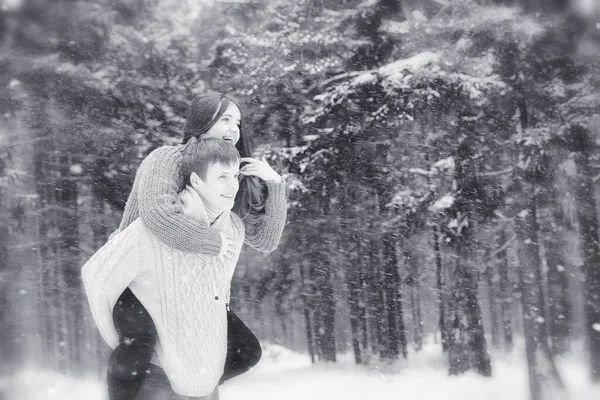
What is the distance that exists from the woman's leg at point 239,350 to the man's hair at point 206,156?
53 cm

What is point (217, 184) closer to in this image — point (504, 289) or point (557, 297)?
point (504, 289)

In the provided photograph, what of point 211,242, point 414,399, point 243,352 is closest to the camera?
point 211,242

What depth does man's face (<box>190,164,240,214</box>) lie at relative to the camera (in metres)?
1.70

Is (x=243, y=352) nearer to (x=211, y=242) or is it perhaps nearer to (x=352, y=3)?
(x=211, y=242)

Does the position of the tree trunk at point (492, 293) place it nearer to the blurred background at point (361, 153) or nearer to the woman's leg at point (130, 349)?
the blurred background at point (361, 153)

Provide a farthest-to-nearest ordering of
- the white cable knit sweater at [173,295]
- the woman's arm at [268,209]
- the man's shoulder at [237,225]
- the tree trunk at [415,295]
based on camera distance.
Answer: the tree trunk at [415,295], the man's shoulder at [237,225], the woman's arm at [268,209], the white cable knit sweater at [173,295]

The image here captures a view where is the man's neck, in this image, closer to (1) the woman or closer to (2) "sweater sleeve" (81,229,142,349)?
(1) the woman

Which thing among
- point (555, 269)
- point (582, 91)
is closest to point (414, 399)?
point (555, 269)

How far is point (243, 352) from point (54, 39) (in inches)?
87.4

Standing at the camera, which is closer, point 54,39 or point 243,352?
point 243,352

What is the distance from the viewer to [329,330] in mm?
3391

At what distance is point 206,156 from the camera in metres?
1.69

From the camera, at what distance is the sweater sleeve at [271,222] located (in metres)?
1.81

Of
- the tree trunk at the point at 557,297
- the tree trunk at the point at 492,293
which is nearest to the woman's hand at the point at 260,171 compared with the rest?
the tree trunk at the point at 492,293
